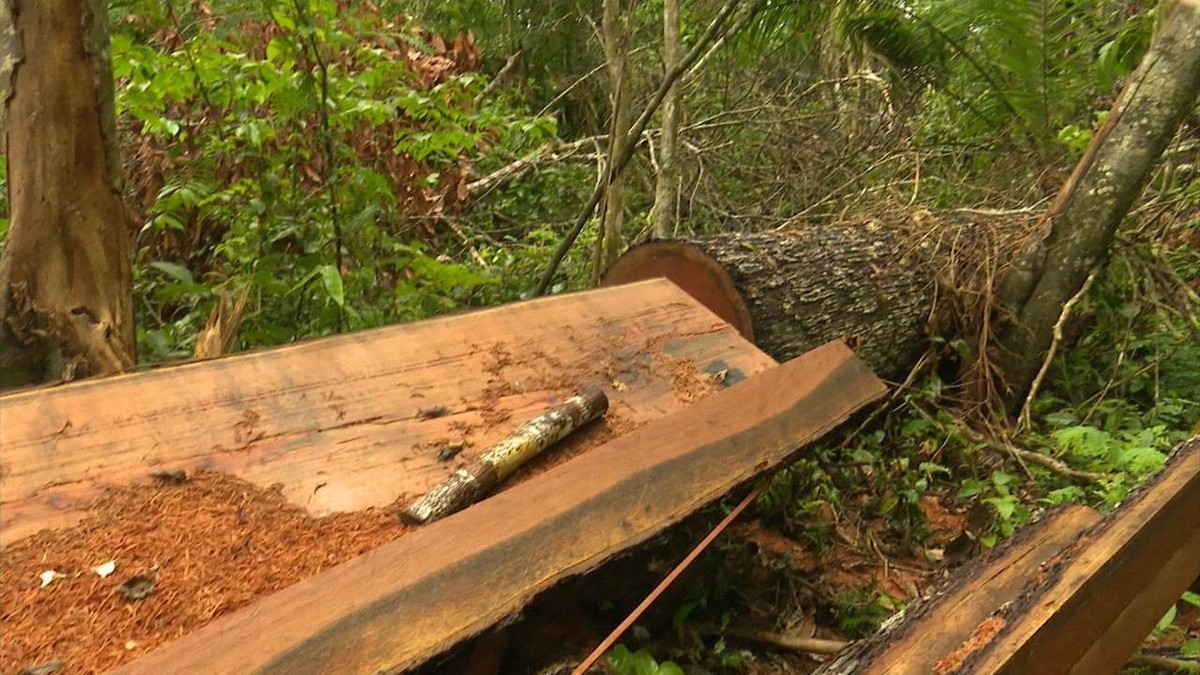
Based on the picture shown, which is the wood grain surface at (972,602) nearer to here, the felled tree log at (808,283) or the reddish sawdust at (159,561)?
the reddish sawdust at (159,561)

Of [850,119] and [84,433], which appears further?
[850,119]

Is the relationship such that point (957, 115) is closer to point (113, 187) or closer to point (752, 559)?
point (752, 559)

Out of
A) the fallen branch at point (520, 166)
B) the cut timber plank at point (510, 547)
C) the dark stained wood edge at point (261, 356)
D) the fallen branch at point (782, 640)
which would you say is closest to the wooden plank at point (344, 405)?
the dark stained wood edge at point (261, 356)

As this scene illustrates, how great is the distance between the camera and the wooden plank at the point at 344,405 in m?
1.73

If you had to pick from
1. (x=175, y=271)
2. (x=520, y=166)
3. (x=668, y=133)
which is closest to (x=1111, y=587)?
(x=175, y=271)

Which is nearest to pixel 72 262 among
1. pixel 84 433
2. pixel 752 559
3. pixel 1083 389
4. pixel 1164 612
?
pixel 84 433

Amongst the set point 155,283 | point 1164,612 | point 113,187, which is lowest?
point 1164,612

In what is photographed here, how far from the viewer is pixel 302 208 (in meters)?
3.57

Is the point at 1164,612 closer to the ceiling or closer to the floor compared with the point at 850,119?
closer to the floor

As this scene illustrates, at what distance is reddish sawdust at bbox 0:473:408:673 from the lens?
1395mm

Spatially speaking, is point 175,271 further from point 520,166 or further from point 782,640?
point 520,166

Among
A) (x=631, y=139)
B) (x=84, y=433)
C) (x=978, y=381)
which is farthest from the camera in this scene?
(x=631, y=139)

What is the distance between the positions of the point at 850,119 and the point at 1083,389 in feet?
11.0

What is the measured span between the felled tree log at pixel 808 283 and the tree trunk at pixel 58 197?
1935 mm
